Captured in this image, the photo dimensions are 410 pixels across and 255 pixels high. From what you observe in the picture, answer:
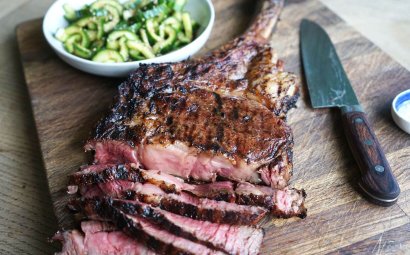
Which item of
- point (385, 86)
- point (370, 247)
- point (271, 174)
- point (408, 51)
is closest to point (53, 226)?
point (271, 174)

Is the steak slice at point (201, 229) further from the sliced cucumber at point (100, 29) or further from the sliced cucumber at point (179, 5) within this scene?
the sliced cucumber at point (179, 5)

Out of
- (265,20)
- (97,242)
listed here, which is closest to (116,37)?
(265,20)

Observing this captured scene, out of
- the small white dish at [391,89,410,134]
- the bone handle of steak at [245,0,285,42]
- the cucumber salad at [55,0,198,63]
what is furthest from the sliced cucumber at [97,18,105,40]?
the small white dish at [391,89,410,134]

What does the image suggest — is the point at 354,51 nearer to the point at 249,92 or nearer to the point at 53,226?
the point at 249,92

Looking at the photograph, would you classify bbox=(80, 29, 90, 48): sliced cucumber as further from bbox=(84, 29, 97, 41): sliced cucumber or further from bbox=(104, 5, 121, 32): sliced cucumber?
bbox=(104, 5, 121, 32): sliced cucumber

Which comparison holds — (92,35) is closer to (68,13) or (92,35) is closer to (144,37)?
(68,13)

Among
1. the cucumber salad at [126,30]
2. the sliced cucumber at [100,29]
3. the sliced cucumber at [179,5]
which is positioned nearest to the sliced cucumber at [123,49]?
the cucumber salad at [126,30]
